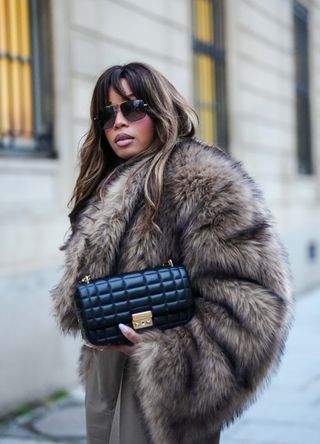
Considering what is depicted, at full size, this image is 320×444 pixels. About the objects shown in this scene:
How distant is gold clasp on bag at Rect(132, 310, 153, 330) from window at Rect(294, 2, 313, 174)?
34.1ft

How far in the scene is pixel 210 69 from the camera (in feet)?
30.1

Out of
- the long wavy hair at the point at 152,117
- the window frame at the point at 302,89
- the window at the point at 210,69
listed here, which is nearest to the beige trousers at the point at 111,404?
the long wavy hair at the point at 152,117

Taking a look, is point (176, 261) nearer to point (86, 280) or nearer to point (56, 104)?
point (86, 280)

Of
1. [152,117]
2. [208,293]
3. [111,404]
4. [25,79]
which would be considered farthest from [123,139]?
[25,79]

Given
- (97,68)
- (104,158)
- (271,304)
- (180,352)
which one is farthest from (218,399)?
(97,68)

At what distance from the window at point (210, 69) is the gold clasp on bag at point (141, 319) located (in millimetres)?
6800

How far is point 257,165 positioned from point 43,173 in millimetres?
4956

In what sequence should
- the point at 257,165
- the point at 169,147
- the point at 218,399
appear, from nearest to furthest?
the point at 218,399 → the point at 169,147 → the point at 257,165

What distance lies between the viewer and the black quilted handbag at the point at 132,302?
2.07 meters

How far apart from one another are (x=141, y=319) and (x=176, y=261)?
199 millimetres

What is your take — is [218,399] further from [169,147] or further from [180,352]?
[169,147]

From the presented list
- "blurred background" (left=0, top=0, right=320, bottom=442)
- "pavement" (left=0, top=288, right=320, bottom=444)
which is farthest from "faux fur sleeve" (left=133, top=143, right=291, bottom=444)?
"pavement" (left=0, top=288, right=320, bottom=444)

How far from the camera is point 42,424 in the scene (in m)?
4.88

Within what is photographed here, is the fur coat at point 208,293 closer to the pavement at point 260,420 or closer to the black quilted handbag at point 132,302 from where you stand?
the black quilted handbag at point 132,302
